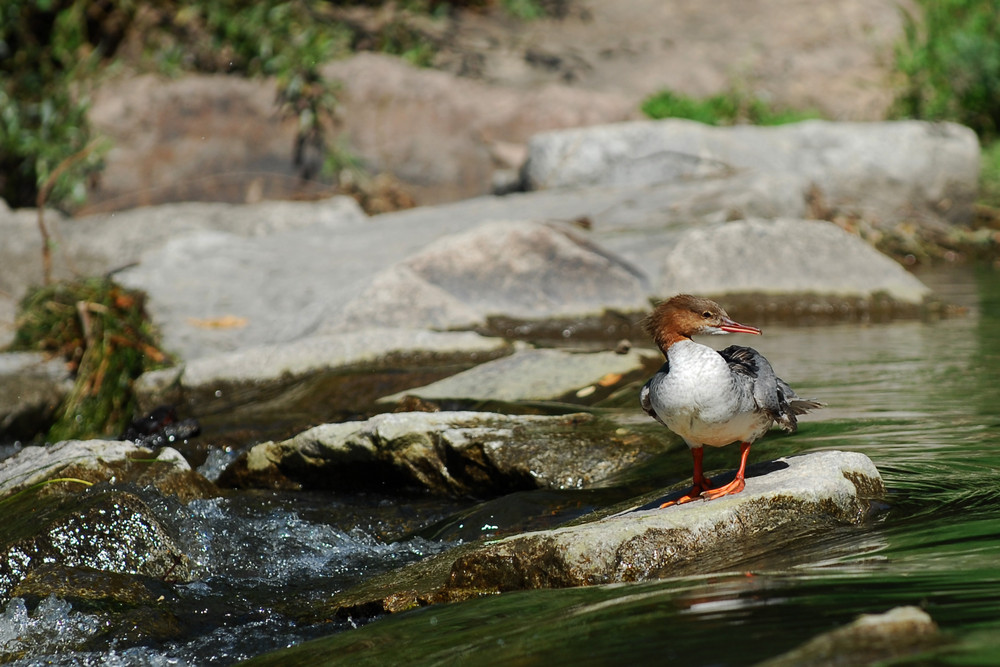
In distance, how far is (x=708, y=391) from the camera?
11.0ft

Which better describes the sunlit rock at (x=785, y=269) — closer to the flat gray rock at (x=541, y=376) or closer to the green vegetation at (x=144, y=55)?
the flat gray rock at (x=541, y=376)

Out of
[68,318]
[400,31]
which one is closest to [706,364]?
[68,318]

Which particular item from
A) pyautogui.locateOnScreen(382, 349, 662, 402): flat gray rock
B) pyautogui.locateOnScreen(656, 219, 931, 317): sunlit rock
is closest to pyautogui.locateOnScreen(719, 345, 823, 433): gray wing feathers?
pyautogui.locateOnScreen(382, 349, 662, 402): flat gray rock

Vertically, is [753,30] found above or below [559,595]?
above

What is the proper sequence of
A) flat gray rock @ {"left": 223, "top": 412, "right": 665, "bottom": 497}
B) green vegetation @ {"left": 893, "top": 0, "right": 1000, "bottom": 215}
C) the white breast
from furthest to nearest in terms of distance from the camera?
green vegetation @ {"left": 893, "top": 0, "right": 1000, "bottom": 215}
flat gray rock @ {"left": 223, "top": 412, "right": 665, "bottom": 497}
the white breast

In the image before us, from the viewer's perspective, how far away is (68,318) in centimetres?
762

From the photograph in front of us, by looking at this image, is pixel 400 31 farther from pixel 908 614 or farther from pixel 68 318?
pixel 908 614

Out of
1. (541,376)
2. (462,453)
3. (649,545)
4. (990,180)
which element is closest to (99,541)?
(462,453)

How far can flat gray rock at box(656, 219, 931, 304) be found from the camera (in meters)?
8.07

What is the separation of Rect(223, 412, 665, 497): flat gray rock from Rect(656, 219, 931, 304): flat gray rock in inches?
130

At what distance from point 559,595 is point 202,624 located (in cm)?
120

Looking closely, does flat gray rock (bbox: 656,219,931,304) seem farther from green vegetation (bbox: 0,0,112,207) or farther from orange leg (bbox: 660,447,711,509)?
green vegetation (bbox: 0,0,112,207)

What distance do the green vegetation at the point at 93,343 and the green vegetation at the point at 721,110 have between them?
7384mm

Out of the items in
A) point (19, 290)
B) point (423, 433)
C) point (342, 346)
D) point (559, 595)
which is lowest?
point (19, 290)
